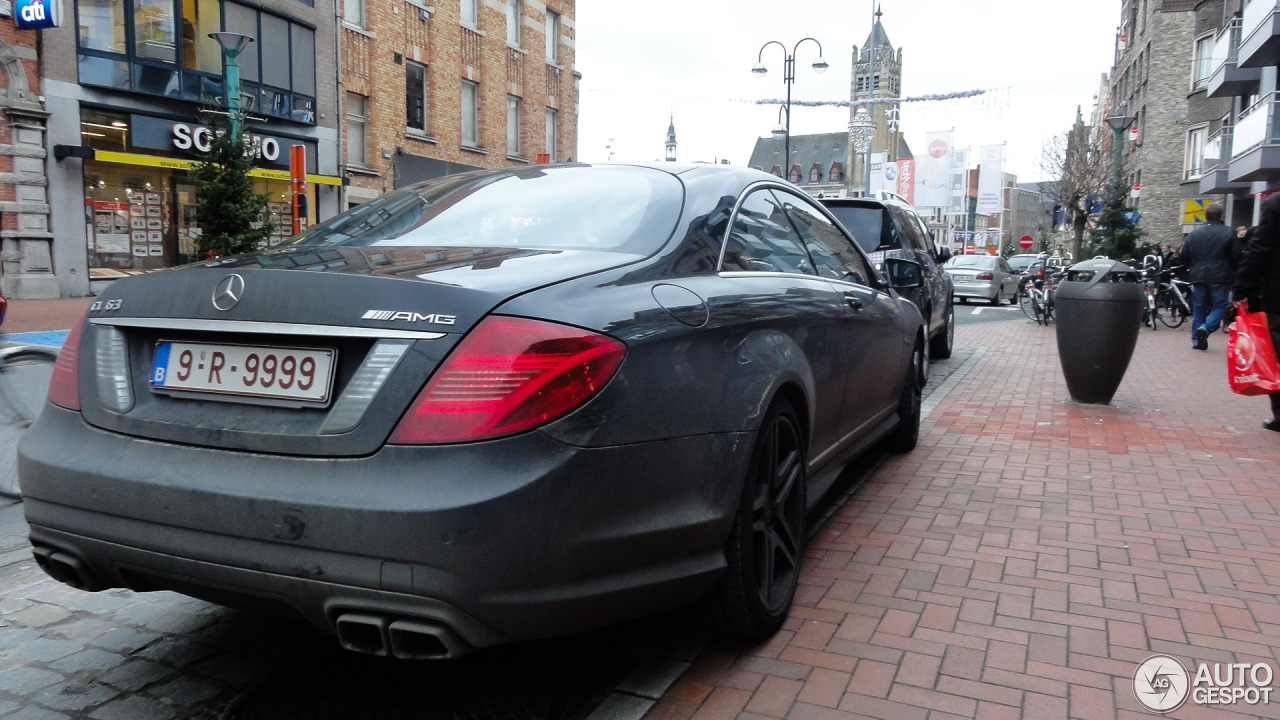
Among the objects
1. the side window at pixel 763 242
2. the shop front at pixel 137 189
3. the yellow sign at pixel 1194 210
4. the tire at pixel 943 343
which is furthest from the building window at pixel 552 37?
the side window at pixel 763 242

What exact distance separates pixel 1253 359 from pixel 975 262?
21.9 metres

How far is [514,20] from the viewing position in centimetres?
3147

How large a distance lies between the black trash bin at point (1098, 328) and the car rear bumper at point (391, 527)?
247 inches

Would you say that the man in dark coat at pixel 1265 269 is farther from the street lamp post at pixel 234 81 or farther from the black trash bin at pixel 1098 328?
the street lamp post at pixel 234 81

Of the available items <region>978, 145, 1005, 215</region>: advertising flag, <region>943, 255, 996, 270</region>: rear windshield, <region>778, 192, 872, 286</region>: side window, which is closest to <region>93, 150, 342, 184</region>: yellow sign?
<region>778, 192, 872, 286</region>: side window

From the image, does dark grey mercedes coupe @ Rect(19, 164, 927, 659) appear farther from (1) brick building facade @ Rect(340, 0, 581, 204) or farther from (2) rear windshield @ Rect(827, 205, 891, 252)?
(1) brick building facade @ Rect(340, 0, 581, 204)

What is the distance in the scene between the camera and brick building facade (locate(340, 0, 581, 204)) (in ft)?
83.6

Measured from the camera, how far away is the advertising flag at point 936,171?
4741cm

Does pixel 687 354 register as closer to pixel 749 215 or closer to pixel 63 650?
pixel 749 215

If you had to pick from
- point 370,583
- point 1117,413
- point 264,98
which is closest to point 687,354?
point 370,583

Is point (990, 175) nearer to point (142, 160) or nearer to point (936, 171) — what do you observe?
point (936, 171)

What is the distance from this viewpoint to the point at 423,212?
329cm

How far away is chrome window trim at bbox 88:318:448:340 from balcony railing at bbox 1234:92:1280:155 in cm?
2826

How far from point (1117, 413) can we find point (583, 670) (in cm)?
635
